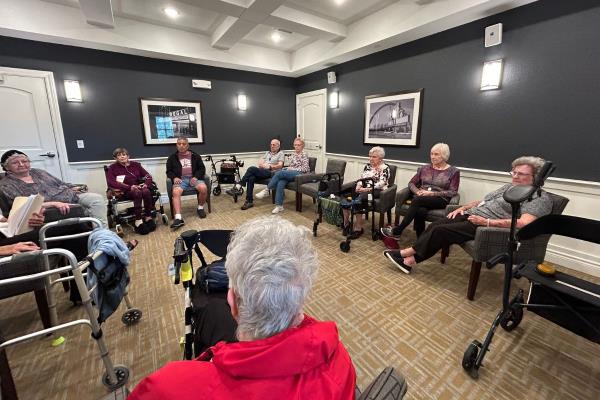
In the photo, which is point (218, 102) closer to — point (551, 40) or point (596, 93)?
point (551, 40)

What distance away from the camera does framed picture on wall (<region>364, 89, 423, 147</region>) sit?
3725 mm

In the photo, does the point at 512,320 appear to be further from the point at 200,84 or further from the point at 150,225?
the point at 200,84

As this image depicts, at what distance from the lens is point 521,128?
2.78 m

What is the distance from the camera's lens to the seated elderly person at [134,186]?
3.53 meters

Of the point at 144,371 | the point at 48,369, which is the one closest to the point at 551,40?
the point at 144,371

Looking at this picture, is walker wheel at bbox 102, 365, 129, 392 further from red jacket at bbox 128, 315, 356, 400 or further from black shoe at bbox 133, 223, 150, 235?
black shoe at bbox 133, 223, 150, 235

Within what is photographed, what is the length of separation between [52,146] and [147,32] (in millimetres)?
2183

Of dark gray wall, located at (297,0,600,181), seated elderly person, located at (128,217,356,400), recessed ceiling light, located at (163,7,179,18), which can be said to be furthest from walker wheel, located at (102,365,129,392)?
recessed ceiling light, located at (163,7,179,18)

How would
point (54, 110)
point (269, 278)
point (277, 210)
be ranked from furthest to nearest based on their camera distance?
1. point (277, 210)
2. point (54, 110)
3. point (269, 278)

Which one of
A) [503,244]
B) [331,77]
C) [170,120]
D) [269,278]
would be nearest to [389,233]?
[503,244]

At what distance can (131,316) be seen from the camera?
185cm

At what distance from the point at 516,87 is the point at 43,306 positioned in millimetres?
4411

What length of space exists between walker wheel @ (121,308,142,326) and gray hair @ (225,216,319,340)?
5.34 ft

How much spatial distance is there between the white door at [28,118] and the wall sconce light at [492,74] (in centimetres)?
564
